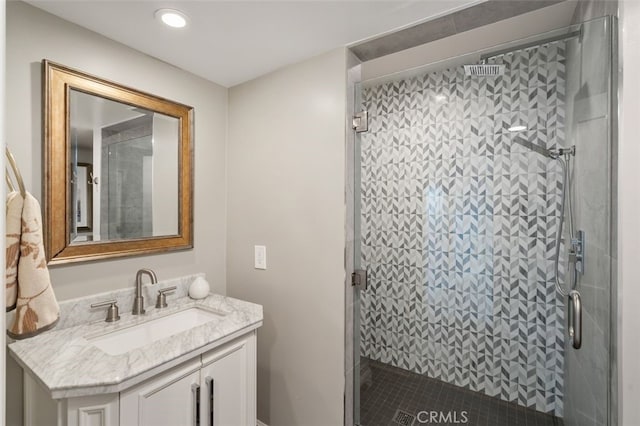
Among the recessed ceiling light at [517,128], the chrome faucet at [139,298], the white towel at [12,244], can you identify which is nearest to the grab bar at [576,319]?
the recessed ceiling light at [517,128]

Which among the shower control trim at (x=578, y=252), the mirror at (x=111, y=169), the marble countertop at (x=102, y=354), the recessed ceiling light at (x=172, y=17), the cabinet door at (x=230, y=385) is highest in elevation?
the recessed ceiling light at (x=172, y=17)

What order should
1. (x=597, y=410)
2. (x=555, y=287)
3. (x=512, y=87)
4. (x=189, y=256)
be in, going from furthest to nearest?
(x=189, y=256) < (x=555, y=287) < (x=512, y=87) < (x=597, y=410)

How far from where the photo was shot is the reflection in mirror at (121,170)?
141cm

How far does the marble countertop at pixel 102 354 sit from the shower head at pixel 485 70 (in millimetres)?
1574

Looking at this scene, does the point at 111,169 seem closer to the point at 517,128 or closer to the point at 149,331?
the point at 149,331

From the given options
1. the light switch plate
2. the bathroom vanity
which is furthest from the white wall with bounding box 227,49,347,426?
the bathroom vanity

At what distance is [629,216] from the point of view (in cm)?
94

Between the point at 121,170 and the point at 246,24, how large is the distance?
0.97 m

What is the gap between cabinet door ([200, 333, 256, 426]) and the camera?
1262 mm

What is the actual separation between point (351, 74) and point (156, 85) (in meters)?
1.10

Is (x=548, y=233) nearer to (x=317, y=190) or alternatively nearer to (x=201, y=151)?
(x=317, y=190)

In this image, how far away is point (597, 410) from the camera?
110 cm

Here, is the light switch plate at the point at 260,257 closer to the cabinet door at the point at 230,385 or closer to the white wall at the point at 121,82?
the white wall at the point at 121,82

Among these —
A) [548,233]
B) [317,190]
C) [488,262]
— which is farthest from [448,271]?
[317,190]
